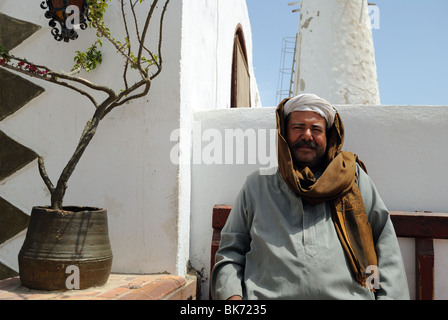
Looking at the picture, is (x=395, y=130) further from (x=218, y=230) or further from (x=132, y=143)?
(x=132, y=143)

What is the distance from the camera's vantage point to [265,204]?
1.98m

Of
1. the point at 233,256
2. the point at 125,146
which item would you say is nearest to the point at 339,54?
the point at 125,146

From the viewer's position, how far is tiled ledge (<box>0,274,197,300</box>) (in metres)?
2.08

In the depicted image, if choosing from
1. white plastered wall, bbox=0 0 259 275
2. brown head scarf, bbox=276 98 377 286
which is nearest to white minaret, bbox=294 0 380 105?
white plastered wall, bbox=0 0 259 275

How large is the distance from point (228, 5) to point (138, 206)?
134 inches

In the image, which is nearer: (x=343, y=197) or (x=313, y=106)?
(x=343, y=197)

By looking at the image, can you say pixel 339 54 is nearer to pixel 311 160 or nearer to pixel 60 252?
pixel 311 160

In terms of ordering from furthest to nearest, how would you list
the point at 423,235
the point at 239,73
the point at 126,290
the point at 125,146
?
the point at 239,73
the point at 125,146
the point at 423,235
the point at 126,290

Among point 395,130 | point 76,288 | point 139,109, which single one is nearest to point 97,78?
point 139,109

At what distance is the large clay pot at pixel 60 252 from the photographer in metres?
2.12

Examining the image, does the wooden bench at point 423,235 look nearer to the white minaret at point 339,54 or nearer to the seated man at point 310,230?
the seated man at point 310,230

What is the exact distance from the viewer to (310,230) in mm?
1838

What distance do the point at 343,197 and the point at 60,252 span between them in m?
1.54

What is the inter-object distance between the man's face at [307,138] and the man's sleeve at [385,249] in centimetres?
26
